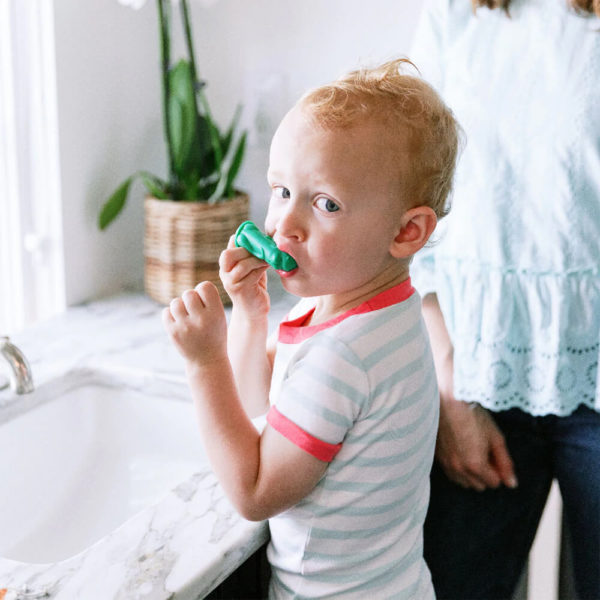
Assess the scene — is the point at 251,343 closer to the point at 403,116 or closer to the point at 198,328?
the point at 198,328

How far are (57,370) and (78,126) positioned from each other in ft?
1.65

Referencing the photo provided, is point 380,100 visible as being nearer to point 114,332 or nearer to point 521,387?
point 521,387

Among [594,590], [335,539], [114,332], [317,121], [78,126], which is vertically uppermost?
[317,121]

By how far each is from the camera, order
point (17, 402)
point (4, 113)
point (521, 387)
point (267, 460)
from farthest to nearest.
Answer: point (4, 113), point (17, 402), point (521, 387), point (267, 460)

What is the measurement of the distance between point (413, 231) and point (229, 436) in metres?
0.25

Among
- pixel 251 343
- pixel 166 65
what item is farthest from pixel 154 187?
pixel 251 343

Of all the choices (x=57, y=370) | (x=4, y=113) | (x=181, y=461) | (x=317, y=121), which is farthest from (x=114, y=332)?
(x=317, y=121)

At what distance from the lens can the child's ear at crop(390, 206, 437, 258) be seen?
2.40ft

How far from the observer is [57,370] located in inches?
47.9

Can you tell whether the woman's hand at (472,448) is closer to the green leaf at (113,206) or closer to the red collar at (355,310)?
the red collar at (355,310)

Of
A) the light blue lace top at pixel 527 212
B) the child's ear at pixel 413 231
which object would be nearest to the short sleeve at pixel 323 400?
the child's ear at pixel 413 231

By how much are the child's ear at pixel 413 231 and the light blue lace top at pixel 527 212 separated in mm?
277

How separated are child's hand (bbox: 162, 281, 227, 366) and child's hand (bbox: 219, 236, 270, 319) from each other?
0.05 metres

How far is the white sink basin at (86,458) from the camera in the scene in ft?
3.62
